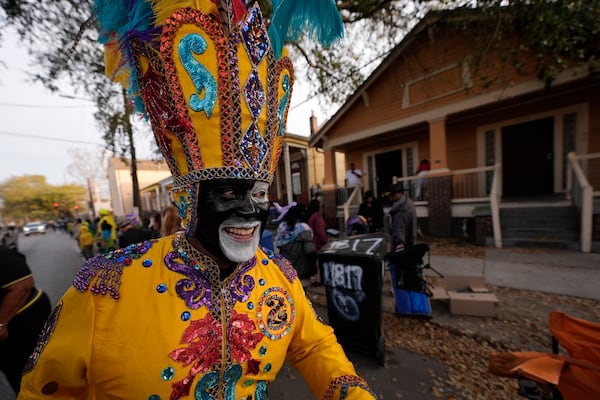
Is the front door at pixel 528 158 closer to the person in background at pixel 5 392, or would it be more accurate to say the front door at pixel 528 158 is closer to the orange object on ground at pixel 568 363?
the orange object on ground at pixel 568 363

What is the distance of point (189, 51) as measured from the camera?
0.92m

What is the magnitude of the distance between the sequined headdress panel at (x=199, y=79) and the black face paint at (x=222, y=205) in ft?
0.10

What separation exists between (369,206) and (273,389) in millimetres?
5130

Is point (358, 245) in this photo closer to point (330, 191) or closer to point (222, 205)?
point (222, 205)

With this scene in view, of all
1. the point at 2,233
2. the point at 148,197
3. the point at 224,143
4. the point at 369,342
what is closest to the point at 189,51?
the point at 224,143

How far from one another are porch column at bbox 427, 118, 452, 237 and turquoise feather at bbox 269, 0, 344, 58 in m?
8.08

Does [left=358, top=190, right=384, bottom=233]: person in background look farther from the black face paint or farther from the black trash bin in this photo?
the black face paint

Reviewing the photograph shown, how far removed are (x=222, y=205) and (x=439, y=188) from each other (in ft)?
28.2

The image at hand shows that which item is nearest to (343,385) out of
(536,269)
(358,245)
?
Answer: (358,245)

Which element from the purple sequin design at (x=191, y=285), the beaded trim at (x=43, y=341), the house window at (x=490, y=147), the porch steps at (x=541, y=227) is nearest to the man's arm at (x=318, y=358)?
the purple sequin design at (x=191, y=285)

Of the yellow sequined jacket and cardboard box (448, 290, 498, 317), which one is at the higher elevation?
the yellow sequined jacket

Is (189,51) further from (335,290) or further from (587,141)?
(587,141)

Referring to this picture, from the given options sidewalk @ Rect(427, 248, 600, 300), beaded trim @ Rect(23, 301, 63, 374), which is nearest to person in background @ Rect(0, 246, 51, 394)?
beaded trim @ Rect(23, 301, 63, 374)

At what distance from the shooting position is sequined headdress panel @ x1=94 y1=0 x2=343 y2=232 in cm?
92
